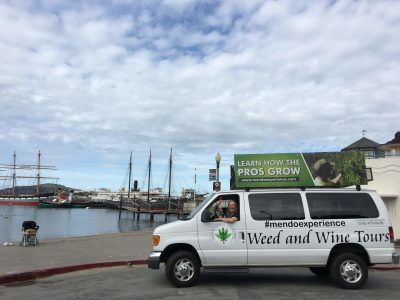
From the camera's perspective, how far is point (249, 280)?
33.7 feet

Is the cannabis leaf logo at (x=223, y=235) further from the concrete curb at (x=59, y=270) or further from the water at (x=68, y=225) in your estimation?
the water at (x=68, y=225)

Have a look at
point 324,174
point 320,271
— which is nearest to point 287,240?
point 320,271

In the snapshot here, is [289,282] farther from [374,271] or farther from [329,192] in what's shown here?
[374,271]

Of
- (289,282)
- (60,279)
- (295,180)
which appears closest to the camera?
(289,282)

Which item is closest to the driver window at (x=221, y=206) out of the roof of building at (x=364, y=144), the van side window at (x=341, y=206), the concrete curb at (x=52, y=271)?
the van side window at (x=341, y=206)

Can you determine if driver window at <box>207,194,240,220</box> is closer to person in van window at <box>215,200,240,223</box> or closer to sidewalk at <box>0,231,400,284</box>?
person in van window at <box>215,200,240,223</box>

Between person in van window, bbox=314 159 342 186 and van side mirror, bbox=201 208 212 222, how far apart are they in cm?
575

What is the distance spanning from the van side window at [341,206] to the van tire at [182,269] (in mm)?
2705

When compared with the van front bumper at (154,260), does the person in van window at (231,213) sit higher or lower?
higher

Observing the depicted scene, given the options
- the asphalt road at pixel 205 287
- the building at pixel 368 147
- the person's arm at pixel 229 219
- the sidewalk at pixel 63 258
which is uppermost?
the building at pixel 368 147

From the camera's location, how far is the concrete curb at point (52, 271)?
34.0ft

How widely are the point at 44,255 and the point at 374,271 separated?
9.91 meters

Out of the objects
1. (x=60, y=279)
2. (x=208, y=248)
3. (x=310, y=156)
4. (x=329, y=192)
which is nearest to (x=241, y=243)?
(x=208, y=248)

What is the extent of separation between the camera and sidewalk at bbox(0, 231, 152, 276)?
12.2 meters
